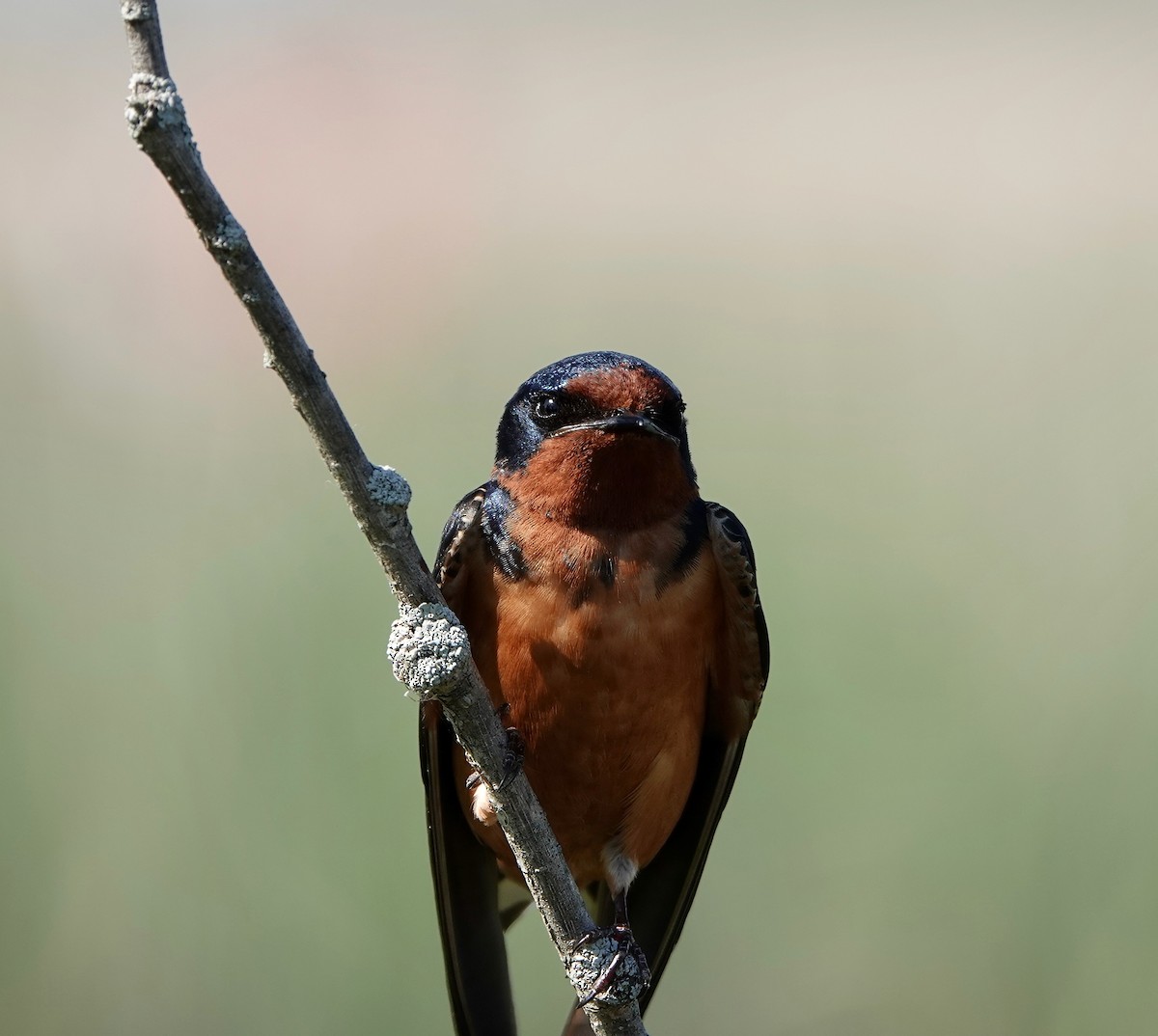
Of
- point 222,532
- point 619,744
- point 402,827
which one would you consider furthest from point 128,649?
point 619,744

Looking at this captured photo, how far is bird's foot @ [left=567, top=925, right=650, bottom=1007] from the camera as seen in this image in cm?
241

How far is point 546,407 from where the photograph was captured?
2697mm

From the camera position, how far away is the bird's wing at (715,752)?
2834mm

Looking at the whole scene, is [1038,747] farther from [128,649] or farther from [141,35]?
[141,35]

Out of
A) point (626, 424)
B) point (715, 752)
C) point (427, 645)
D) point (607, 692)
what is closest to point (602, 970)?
point (607, 692)

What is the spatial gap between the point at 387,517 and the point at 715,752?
154 centimetres

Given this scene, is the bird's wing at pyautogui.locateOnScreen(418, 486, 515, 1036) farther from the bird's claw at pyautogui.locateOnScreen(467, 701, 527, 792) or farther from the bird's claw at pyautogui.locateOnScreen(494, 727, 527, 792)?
the bird's claw at pyautogui.locateOnScreen(494, 727, 527, 792)

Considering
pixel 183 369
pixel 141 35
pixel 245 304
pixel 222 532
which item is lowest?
pixel 222 532

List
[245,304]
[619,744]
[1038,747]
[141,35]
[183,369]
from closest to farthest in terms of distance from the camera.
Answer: [141,35] → [245,304] → [619,744] → [1038,747] → [183,369]

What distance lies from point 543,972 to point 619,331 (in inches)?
90.4

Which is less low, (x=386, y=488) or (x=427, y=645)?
(x=386, y=488)

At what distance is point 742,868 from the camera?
3.65m

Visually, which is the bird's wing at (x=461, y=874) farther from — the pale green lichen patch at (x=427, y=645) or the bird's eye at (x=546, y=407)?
the pale green lichen patch at (x=427, y=645)

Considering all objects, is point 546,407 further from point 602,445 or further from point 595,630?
point 595,630
